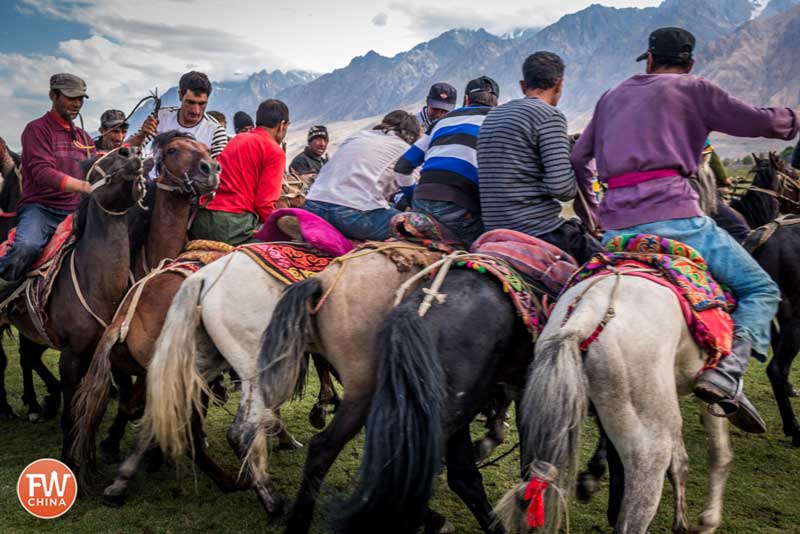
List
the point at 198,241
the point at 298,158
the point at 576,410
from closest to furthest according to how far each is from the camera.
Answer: the point at 576,410 → the point at 198,241 → the point at 298,158

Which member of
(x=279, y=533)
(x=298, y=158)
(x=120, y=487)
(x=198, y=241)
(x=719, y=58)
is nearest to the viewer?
(x=279, y=533)

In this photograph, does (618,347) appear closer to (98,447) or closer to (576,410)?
(576,410)

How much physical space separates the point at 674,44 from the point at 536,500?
228cm

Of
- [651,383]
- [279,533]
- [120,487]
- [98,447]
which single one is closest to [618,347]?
[651,383]

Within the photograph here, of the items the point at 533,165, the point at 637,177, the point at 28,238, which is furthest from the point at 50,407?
the point at 637,177

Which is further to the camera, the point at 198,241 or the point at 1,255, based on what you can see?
the point at 1,255

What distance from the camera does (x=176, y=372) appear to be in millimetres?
3678

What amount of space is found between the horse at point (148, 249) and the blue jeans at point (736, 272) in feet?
9.36

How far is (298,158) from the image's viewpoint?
9.73 metres

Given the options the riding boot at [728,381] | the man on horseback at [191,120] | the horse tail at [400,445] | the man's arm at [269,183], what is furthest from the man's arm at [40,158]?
the riding boot at [728,381]

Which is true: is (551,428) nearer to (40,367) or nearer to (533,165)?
(533,165)

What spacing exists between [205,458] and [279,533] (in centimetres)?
80

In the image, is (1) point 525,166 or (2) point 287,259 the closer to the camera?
(1) point 525,166

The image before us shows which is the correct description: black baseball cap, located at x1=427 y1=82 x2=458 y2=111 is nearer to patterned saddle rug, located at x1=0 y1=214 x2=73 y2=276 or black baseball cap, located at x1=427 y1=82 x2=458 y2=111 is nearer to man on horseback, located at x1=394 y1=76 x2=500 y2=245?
man on horseback, located at x1=394 y1=76 x2=500 y2=245
